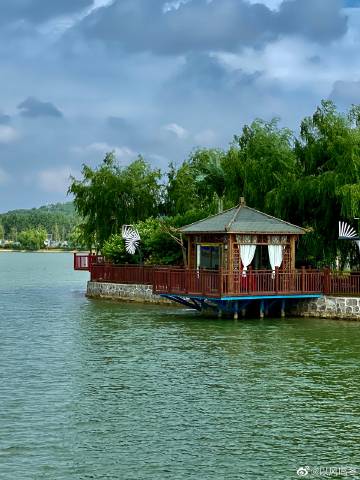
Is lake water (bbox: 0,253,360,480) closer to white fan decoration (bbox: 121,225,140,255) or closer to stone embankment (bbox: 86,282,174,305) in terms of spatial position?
stone embankment (bbox: 86,282,174,305)

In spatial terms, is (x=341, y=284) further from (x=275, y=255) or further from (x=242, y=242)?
(x=242, y=242)

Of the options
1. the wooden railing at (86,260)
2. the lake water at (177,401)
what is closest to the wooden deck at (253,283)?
the lake water at (177,401)

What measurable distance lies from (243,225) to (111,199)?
1649 cm

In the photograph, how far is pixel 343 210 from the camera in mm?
30422

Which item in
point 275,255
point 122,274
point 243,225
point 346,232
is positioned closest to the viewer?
point 243,225

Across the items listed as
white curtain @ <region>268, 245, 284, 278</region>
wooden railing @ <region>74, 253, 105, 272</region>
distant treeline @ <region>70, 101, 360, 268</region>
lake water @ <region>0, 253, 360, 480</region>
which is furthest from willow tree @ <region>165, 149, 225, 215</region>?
lake water @ <region>0, 253, 360, 480</region>

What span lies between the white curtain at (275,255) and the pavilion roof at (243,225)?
2.18 ft

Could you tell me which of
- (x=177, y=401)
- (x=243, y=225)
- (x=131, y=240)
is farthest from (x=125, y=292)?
(x=177, y=401)

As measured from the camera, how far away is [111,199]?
44.8 meters

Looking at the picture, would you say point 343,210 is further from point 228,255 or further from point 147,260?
point 147,260

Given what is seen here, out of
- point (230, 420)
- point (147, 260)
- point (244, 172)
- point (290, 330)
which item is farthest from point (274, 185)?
point (230, 420)

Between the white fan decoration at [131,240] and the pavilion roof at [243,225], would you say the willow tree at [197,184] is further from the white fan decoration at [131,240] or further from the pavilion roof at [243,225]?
the pavilion roof at [243,225]

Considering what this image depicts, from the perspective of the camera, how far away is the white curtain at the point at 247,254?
1153 inches

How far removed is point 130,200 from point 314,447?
33.6 metres
